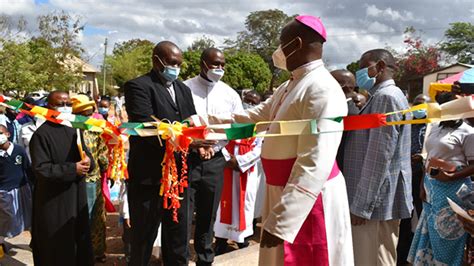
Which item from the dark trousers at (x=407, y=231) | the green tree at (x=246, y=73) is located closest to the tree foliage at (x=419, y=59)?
the green tree at (x=246, y=73)

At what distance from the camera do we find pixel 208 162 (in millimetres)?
4266

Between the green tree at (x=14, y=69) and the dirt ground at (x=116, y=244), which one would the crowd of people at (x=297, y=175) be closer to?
the dirt ground at (x=116, y=244)

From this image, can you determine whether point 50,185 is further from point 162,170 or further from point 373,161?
point 373,161

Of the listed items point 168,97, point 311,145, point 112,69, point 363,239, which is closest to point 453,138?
point 363,239

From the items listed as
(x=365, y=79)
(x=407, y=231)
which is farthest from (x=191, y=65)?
(x=365, y=79)

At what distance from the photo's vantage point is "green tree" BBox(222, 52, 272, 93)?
125 feet

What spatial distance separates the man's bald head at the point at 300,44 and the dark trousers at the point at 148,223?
1.64 metres

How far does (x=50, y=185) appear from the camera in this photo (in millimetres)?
3912

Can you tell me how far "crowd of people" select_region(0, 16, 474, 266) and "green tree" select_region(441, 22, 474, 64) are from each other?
Result: 5349 centimetres

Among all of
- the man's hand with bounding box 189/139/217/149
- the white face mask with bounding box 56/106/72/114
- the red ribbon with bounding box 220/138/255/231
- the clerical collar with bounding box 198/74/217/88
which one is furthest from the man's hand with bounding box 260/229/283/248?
the red ribbon with bounding box 220/138/255/231

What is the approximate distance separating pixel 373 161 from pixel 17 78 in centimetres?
1644

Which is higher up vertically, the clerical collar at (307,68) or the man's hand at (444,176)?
the clerical collar at (307,68)

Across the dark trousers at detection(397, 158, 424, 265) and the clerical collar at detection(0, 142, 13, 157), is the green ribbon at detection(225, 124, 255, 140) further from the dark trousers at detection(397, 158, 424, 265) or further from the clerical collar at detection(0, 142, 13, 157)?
the clerical collar at detection(0, 142, 13, 157)

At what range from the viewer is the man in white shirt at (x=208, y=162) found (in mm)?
4152
